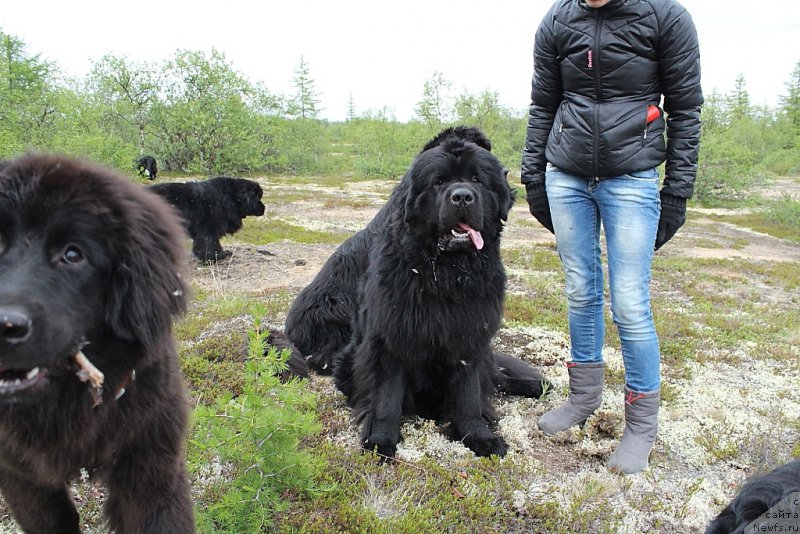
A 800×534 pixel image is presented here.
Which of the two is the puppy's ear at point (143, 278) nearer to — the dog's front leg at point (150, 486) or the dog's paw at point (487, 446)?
the dog's front leg at point (150, 486)

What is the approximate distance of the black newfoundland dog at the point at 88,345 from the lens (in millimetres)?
1478

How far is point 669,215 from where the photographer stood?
3.01 metres

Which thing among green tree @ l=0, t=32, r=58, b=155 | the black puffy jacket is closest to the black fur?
the black puffy jacket

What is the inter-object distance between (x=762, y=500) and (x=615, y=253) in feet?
4.83

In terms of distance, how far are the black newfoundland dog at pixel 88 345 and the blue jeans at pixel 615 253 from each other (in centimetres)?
227

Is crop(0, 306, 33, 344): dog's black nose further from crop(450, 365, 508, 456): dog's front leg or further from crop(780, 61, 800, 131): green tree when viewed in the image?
crop(780, 61, 800, 131): green tree

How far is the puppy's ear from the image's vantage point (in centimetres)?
166

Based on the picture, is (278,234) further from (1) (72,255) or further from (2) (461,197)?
(1) (72,255)

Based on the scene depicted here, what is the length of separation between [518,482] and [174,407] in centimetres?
186

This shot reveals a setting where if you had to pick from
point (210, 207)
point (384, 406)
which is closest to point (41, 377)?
point (384, 406)

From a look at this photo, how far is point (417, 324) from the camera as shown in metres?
3.21

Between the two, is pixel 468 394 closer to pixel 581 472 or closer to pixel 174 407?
pixel 581 472

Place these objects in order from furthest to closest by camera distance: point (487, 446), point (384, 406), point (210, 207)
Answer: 1. point (210, 207)
2. point (384, 406)
3. point (487, 446)

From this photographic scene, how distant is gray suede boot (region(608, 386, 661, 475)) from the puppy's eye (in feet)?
9.60
